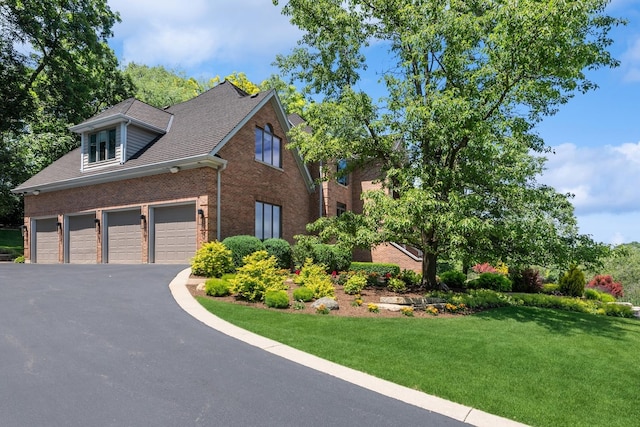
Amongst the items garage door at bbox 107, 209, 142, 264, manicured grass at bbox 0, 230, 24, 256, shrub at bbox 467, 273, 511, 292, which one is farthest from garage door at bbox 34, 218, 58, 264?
shrub at bbox 467, 273, 511, 292

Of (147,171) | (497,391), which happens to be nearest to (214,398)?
(497,391)

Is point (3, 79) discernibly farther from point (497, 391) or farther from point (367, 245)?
point (497, 391)

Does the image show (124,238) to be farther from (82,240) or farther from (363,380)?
(363,380)

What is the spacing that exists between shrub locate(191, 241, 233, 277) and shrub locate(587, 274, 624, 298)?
1654 centimetres

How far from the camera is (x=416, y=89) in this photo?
12547mm

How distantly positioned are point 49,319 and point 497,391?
767 centimetres

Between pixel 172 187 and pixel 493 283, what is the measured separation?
1370 centimetres

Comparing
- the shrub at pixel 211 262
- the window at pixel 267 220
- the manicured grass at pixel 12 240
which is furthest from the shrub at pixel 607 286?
the manicured grass at pixel 12 240

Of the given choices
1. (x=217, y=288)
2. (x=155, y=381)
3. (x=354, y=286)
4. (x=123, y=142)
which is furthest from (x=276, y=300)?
(x=123, y=142)

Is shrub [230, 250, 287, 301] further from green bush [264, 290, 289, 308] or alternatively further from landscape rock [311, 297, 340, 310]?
landscape rock [311, 297, 340, 310]

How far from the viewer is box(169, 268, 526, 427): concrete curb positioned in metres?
4.32

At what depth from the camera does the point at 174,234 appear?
656 inches

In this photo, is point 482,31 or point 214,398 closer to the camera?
point 214,398

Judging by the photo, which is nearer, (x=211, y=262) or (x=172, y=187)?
(x=211, y=262)
